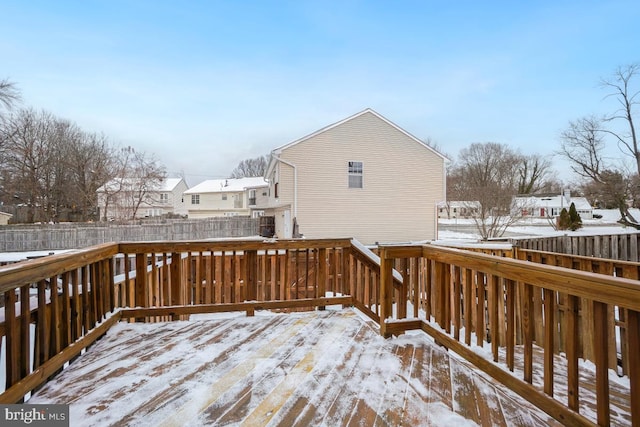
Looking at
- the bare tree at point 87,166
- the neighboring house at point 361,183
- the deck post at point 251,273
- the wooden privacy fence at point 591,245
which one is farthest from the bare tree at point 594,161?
the bare tree at point 87,166

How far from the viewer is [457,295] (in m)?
2.26

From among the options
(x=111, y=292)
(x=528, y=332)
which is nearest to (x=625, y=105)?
(x=528, y=332)

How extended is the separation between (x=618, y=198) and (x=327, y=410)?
22307mm

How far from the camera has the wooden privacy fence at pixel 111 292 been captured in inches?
70.3

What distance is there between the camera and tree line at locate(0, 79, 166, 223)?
19688 mm

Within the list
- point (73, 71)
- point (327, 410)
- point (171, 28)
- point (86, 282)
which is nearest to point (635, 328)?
point (327, 410)

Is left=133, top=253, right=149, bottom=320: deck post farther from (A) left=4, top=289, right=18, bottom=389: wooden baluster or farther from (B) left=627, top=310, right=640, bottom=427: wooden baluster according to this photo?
(B) left=627, top=310, right=640, bottom=427: wooden baluster

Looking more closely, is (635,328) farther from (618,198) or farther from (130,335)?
(618,198)

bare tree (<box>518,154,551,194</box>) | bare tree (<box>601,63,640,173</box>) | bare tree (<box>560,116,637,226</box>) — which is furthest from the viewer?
bare tree (<box>518,154,551,194</box>)

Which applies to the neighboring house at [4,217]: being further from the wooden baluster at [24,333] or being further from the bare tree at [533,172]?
the bare tree at [533,172]

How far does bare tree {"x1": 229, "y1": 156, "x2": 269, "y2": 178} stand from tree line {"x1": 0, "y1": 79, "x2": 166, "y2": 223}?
18.2 metres

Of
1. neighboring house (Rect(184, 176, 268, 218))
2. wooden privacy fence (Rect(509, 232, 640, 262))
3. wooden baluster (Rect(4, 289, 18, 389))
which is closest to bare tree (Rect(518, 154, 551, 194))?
neighboring house (Rect(184, 176, 268, 218))

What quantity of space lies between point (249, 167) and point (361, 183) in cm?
3007

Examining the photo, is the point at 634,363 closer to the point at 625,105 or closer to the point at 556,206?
the point at 625,105
